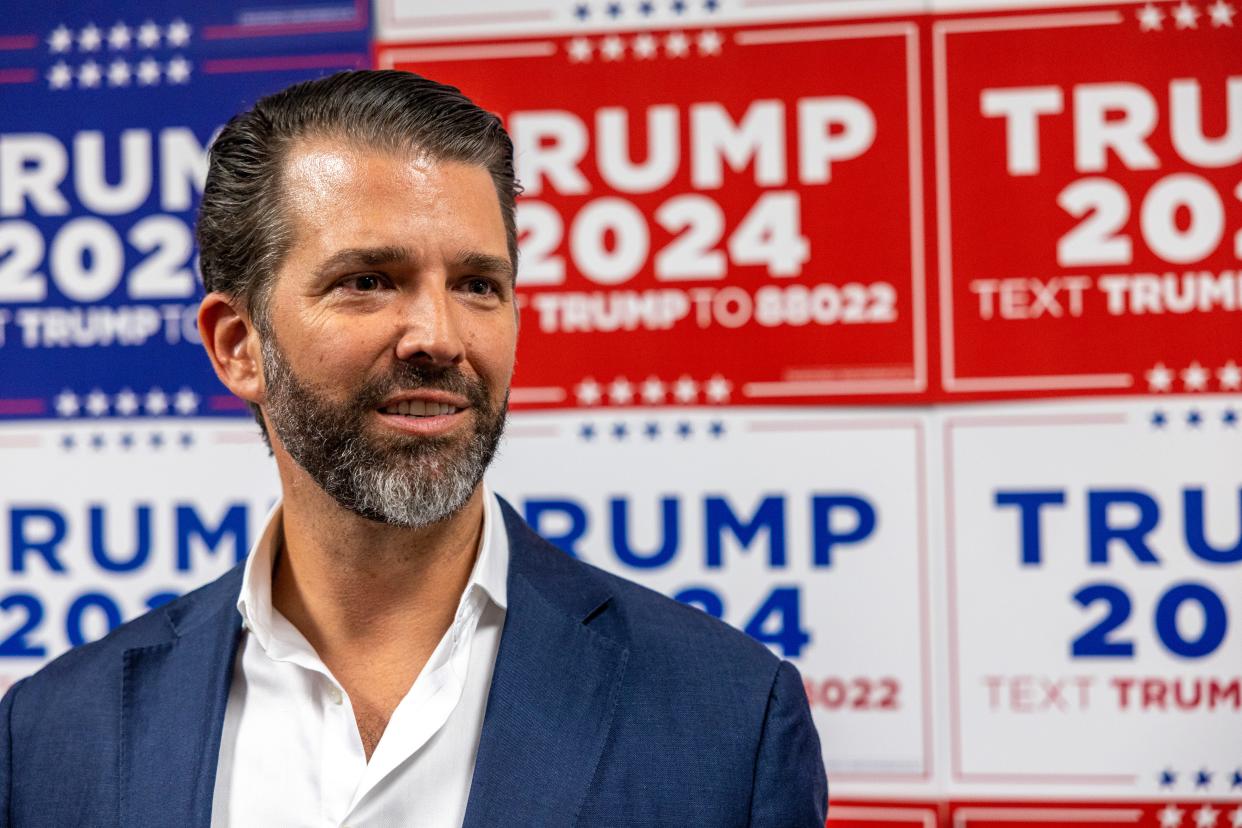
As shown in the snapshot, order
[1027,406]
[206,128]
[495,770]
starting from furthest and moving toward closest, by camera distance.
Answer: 1. [206,128]
2. [1027,406]
3. [495,770]

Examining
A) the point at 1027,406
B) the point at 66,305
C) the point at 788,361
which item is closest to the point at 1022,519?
the point at 1027,406

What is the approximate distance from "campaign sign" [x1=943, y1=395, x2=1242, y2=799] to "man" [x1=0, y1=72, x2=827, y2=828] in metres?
0.54

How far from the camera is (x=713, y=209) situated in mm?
1767

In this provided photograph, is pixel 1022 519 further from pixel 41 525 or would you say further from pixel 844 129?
pixel 41 525

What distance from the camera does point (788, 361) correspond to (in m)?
1.75

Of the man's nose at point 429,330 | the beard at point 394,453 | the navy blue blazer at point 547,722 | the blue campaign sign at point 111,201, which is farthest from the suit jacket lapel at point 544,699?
the blue campaign sign at point 111,201

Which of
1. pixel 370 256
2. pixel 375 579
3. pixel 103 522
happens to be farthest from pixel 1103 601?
pixel 103 522

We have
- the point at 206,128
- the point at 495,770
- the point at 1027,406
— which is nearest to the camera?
the point at 495,770

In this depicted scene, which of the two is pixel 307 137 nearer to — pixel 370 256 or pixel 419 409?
pixel 370 256

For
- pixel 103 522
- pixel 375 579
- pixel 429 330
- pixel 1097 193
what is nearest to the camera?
pixel 429 330

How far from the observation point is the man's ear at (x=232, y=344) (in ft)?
4.15

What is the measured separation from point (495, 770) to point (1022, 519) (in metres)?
0.92

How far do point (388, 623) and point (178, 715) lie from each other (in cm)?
22

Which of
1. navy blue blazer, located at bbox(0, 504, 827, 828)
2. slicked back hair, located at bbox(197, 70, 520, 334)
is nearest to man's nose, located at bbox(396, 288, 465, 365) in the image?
slicked back hair, located at bbox(197, 70, 520, 334)
